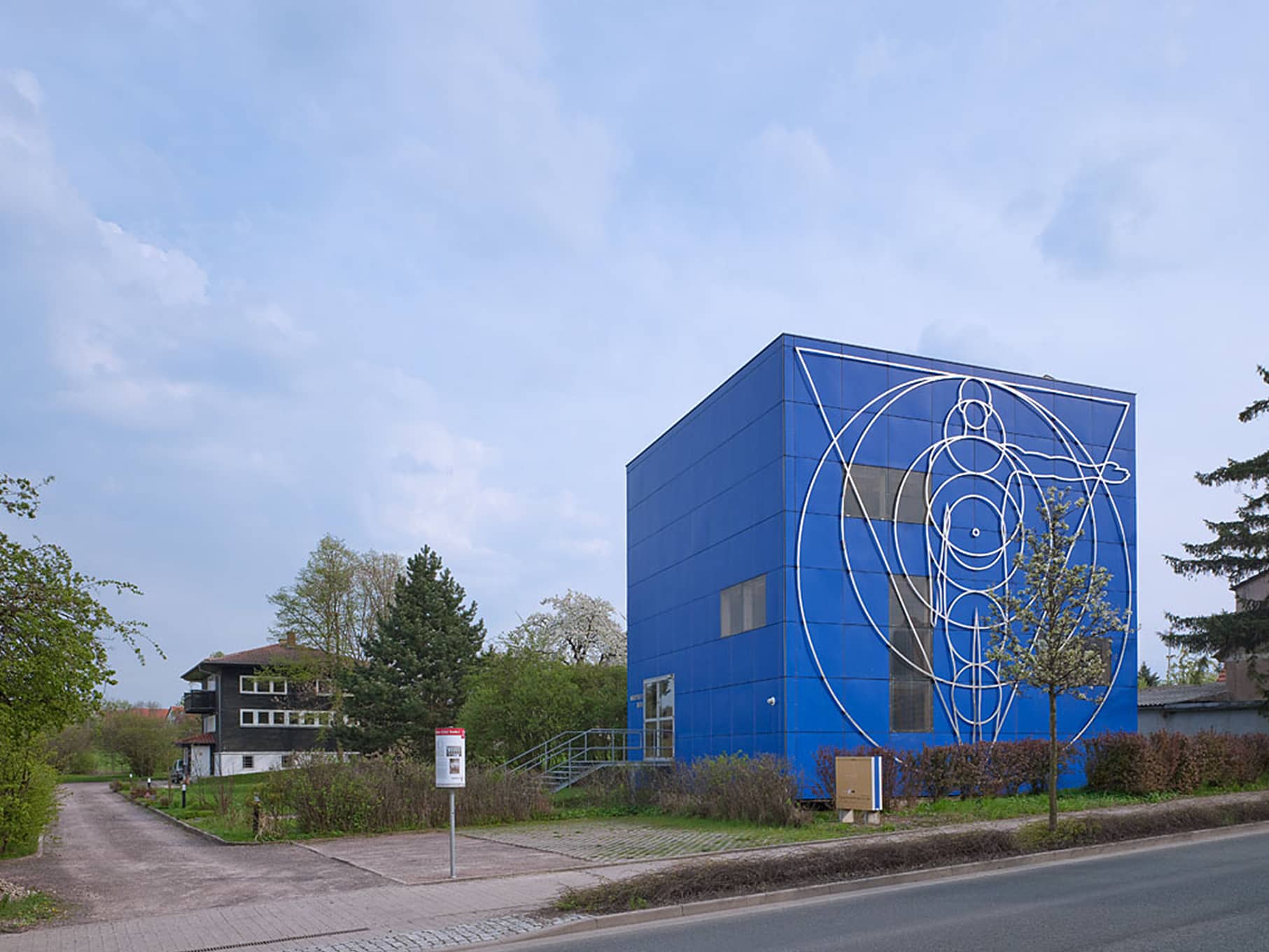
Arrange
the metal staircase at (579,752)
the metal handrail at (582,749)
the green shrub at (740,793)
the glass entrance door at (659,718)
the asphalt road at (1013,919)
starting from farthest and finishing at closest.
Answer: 1. the metal handrail at (582,749)
2. the metal staircase at (579,752)
3. the glass entrance door at (659,718)
4. the green shrub at (740,793)
5. the asphalt road at (1013,919)

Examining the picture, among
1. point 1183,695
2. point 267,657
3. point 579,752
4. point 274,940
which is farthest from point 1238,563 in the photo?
point 267,657

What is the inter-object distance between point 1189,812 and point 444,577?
1374 inches

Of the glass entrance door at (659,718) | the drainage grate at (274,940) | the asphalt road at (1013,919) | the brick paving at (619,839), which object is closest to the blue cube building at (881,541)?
the glass entrance door at (659,718)

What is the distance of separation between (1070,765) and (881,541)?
7.13 meters

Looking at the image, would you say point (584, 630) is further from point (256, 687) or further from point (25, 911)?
point (25, 911)

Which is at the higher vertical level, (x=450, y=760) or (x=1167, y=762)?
(x=450, y=760)

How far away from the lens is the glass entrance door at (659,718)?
3309 cm

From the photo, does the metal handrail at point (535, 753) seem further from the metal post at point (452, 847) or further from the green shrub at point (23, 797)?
the metal post at point (452, 847)

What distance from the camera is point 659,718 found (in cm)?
3416

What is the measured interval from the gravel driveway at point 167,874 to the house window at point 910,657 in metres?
13.8

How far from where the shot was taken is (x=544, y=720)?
3794cm

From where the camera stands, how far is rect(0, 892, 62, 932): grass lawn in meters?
12.0

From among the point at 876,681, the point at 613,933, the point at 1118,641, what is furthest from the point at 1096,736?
the point at 613,933

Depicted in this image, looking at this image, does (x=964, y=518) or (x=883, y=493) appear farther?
(x=964, y=518)
